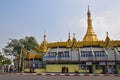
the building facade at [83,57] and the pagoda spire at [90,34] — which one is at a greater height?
the pagoda spire at [90,34]

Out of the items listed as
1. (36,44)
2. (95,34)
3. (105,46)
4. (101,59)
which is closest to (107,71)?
(101,59)

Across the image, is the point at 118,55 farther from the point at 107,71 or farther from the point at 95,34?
the point at 95,34

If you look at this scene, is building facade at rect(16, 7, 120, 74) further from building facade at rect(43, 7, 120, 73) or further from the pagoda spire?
the pagoda spire

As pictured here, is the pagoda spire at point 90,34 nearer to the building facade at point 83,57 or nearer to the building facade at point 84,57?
the building facade at point 83,57

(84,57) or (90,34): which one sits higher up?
(90,34)

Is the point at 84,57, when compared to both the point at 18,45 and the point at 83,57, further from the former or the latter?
the point at 18,45

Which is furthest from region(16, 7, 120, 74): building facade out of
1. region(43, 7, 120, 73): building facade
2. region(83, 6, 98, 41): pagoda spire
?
region(83, 6, 98, 41): pagoda spire

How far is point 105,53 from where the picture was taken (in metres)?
43.7

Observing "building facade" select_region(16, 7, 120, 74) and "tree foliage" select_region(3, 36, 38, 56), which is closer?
"building facade" select_region(16, 7, 120, 74)

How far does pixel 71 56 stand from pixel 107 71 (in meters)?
7.45

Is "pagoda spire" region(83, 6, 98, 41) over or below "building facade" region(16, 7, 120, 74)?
over

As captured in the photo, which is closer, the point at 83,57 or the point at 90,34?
the point at 83,57

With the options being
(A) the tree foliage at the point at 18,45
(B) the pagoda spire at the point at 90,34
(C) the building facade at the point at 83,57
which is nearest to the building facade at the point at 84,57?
(C) the building facade at the point at 83,57

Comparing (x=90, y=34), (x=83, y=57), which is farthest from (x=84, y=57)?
(x=90, y=34)
